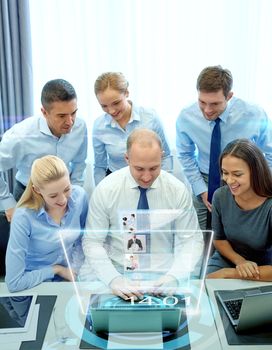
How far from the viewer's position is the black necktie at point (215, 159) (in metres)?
2.73

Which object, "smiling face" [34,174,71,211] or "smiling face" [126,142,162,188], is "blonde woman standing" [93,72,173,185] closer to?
"smiling face" [126,142,162,188]

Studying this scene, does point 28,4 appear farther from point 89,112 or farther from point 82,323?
point 82,323

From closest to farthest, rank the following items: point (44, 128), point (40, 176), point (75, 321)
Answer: point (75, 321) < point (40, 176) < point (44, 128)

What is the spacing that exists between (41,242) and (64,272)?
191mm

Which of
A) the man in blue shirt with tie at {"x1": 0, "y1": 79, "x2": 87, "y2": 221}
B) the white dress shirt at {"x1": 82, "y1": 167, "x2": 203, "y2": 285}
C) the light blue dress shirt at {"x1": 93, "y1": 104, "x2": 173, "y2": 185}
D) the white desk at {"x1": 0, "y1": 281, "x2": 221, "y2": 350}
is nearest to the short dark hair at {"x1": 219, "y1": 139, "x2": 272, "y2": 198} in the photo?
the white dress shirt at {"x1": 82, "y1": 167, "x2": 203, "y2": 285}

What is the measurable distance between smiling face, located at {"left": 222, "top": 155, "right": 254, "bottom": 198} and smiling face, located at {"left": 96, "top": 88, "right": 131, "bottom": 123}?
708mm

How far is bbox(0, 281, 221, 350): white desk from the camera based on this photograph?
147 centimetres

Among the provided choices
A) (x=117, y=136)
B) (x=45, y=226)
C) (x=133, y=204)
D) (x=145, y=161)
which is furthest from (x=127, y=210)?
(x=117, y=136)

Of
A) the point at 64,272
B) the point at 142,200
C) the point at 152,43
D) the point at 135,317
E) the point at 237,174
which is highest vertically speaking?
the point at 152,43

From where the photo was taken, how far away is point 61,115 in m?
2.41

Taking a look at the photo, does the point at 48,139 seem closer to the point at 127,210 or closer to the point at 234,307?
the point at 127,210

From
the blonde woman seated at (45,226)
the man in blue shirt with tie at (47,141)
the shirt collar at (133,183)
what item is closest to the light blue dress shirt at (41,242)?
the blonde woman seated at (45,226)

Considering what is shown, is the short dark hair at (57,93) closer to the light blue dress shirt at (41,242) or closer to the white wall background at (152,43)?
the light blue dress shirt at (41,242)

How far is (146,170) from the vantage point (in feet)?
6.90
